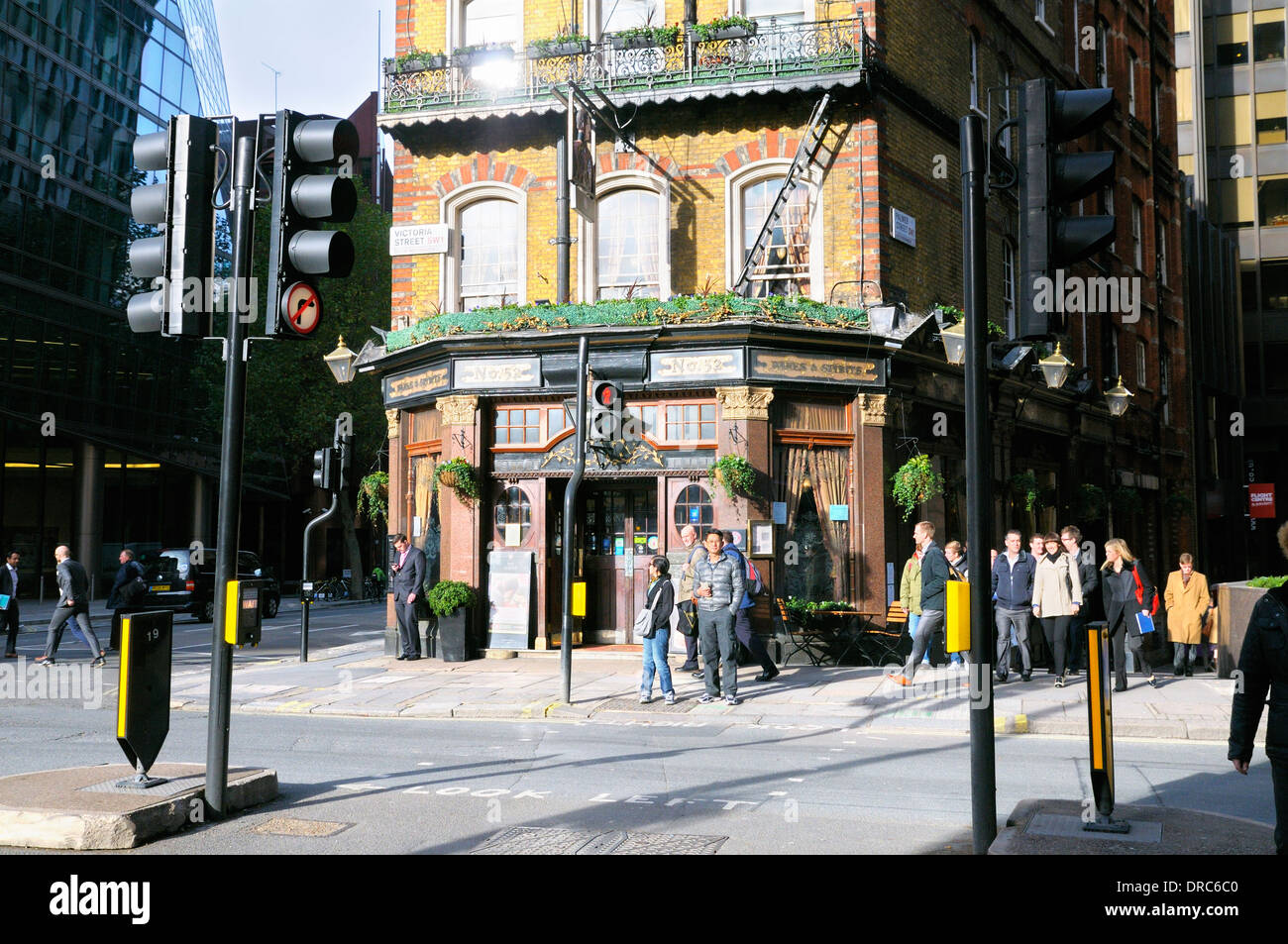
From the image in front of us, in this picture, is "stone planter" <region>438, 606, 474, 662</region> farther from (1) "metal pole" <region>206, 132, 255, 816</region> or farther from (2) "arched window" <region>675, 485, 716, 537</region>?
(1) "metal pole" <region>206, 132, 255, 816</region>

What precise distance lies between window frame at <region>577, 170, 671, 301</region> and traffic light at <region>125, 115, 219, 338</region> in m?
11.0

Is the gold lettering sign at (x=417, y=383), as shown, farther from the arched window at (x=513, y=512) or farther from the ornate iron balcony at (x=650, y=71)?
the ornate iron balcony at (x=650, y=71)

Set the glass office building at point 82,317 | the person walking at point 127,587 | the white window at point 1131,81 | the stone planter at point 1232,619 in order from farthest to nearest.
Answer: the glass office building at point 82,317 < the white window at point 1131,81 < the person walking at point 127,587 < the stone planter at point 1232,619

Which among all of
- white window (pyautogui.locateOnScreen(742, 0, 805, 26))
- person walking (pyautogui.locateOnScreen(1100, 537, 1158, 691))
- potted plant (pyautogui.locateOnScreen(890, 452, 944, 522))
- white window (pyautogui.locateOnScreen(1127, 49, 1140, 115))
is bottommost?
person walking (pyautogui.locateOnScreen(1100, 537, 1158, 691))

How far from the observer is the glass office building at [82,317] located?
3356 centimetres

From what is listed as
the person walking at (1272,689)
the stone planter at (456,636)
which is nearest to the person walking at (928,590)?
the stone planter at (456,636)

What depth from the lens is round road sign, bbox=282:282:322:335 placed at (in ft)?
21.9

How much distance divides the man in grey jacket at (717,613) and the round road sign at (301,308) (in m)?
6.76

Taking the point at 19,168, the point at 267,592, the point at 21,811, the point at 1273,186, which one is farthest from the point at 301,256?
the point at 1273,186

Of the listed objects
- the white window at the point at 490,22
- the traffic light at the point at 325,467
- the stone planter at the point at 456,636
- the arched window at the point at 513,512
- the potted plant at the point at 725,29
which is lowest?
the stone planter at the point at 456,636

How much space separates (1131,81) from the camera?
102ft

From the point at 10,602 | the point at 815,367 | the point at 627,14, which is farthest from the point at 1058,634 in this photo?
the point at 10,602

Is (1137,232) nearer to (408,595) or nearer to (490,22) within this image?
(490,22)

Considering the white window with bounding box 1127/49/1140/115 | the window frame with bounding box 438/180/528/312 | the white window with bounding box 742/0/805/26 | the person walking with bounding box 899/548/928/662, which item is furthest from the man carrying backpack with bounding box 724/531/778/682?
the white window with bounding box 1127/49/1140/115
